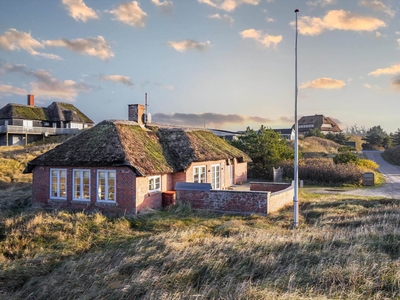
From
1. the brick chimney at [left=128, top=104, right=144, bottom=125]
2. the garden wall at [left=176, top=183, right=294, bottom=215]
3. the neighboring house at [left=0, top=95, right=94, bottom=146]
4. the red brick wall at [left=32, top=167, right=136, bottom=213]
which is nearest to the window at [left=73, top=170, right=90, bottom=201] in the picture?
Answer: the red brick wall at [left=32, top=167, right=136, bottom=213]

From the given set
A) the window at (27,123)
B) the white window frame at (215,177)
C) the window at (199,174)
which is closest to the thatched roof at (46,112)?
the window at (27,123)

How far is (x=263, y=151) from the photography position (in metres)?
33.5

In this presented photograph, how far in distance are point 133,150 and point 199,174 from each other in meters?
5.50

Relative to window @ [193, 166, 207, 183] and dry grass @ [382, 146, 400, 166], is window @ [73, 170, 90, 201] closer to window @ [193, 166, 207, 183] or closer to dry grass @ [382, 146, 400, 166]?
window @ [193, 166, 207, 183]

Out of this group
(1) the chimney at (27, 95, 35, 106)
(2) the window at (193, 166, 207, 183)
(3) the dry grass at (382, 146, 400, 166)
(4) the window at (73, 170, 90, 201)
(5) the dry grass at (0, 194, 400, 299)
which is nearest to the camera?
(5) the dry grass at (0, 194, 400, 299)

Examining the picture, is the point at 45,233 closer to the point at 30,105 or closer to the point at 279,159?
the point at 279,159

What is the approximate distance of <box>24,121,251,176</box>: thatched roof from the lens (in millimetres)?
17969

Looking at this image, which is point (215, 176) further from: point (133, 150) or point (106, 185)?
point (106, 185)

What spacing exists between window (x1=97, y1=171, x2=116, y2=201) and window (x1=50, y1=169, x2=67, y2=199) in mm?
2236

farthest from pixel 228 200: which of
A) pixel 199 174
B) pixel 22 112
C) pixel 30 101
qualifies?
pixel 30 101

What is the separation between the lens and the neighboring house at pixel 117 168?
17547 millimetres

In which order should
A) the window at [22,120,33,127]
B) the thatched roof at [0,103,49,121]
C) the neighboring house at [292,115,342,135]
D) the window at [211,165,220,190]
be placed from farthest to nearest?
the neighboring house at [292,115,342,135], the window at [22,120,33,127], the thatched roof at [0,103,49,121], the window at [211,165,220,190]

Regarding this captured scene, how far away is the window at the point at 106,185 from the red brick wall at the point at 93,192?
21cm

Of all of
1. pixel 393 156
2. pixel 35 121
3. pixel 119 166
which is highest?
pixel 35 121
